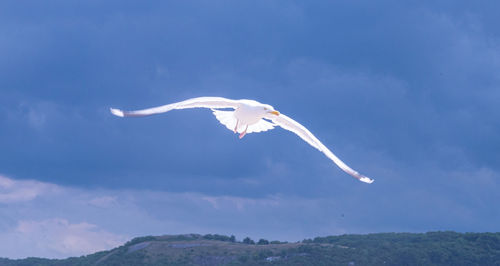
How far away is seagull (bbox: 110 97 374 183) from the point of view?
31.1 meters

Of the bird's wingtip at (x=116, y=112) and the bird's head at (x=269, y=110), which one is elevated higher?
the bird's head at (x=269, y=110)

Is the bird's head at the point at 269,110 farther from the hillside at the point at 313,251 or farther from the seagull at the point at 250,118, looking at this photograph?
the hillside at the point at 313,251

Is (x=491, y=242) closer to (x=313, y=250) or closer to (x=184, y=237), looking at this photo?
(x=313, y=250)

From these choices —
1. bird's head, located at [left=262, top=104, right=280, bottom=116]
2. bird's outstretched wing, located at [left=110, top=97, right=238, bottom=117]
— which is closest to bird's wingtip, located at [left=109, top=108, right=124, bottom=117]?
bird's outstretched wing, located at [left=110, top=97, right=238, bottom=117]

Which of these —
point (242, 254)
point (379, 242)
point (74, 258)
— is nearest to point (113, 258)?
point (74, 258)

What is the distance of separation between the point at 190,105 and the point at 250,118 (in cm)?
322

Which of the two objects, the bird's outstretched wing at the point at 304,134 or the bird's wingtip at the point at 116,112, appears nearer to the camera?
the bird's wingtip at the point at 116,112

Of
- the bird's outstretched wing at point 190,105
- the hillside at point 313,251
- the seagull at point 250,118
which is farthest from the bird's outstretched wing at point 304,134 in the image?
the hillside at point 313,251

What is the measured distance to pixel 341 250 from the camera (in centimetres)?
8681

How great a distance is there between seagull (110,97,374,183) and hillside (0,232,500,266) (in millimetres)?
50039

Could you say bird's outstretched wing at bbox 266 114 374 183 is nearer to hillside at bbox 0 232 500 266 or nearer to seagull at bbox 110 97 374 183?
seagull at bbox 110 97 374 183

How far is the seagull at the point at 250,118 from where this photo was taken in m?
31.1

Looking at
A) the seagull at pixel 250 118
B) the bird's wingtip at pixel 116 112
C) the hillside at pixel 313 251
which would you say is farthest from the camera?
the hillside at pixel 313 251

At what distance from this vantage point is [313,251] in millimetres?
86562
